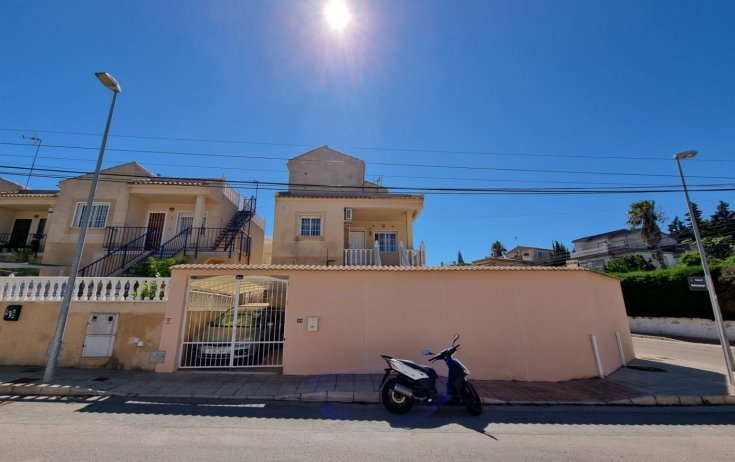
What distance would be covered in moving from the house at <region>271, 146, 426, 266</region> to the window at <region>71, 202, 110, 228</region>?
28.6ft

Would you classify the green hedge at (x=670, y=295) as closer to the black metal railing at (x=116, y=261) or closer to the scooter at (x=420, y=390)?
the scooter at (x=420, y=390)

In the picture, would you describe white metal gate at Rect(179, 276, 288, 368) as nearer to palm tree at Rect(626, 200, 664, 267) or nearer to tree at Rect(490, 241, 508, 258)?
palm tree at Rect(626, 200, 664, 267)

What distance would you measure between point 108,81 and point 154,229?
10.6 metres

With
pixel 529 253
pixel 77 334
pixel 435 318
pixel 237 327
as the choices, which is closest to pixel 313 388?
pixel 237 327

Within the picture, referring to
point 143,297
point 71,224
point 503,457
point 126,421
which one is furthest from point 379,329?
point 71,224

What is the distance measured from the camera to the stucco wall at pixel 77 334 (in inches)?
311

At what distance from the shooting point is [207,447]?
3.98 metres

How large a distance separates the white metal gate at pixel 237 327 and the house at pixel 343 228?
20.7ft

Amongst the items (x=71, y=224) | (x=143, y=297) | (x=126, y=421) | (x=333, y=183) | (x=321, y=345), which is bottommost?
(x=126, y=421)

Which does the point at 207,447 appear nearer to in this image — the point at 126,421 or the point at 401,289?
the point at 126,421

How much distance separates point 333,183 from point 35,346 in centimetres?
1394

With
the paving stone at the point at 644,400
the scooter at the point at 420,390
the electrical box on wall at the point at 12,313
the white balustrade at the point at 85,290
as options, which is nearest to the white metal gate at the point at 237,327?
the white balustrade at the point at 85,290

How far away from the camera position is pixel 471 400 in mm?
5656

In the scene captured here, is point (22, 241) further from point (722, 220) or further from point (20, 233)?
point (722, 220)
